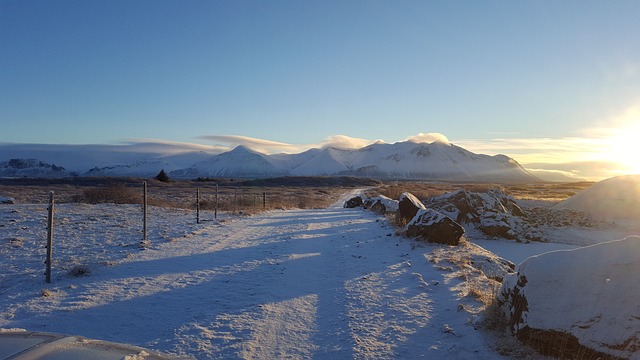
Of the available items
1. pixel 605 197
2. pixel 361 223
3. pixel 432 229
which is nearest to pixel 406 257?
pixel 432 229

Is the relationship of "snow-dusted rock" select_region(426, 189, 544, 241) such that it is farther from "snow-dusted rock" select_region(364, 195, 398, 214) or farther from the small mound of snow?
the small mound of snow

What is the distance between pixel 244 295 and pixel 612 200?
43.6 meters

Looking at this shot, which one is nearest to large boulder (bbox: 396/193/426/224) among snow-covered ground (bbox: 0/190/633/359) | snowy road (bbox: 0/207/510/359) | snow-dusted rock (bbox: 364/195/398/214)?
snow-covered ground (bbox: 0/190/633/359)

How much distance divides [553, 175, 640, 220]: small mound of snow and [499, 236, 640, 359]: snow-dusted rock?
36.8 m

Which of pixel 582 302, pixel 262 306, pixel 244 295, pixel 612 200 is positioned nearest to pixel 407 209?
pixel 244 295

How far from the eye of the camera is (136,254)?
11945mm

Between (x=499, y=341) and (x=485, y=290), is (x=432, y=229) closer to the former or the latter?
(x=485, y=290)

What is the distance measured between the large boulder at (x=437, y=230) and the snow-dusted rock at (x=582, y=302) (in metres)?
8.79

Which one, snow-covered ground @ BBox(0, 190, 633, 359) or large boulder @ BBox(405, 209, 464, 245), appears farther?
large boulder @ BBox(405, 209, 464, 245)

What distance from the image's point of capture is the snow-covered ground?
19.5ft

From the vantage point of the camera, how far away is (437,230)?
1492 centimetres

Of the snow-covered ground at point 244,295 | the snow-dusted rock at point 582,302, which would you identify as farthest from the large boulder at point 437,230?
the snow-dusted rock at point 582,302

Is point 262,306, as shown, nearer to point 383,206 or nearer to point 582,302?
point 582,302

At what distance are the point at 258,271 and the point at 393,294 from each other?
348 cm
